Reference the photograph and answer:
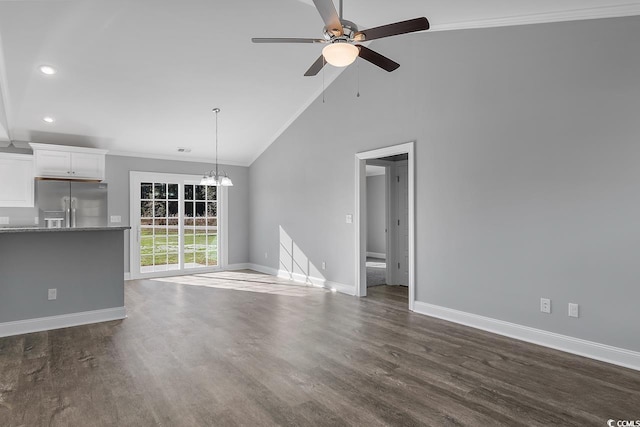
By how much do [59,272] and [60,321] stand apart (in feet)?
1.81

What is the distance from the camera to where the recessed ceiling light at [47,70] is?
4520 mm

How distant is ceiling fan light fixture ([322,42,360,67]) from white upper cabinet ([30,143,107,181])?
555cm

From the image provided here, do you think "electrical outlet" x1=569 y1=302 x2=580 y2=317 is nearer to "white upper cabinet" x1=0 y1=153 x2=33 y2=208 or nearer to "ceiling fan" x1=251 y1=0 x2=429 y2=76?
"ceiling fan" x1=251 y1=0 x2=429 y2=76

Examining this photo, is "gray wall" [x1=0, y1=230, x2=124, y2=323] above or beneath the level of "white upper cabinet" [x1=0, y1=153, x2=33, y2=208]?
beneath

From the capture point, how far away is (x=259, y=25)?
455 centimetres

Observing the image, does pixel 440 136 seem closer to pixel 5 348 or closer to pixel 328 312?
pixel 328 312

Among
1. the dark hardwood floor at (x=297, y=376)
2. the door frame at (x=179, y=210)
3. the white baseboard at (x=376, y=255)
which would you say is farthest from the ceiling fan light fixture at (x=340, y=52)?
the white baseboard at (x=376, y=255)

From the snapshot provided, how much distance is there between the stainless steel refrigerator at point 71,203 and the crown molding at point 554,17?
6155mm

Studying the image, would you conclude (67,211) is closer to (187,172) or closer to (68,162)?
(68,162)

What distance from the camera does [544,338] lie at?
360cm

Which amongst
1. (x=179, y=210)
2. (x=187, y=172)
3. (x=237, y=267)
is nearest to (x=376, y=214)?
→ (x=237, y=267)

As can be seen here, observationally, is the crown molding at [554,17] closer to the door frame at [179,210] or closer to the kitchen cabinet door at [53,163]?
the door frame at [179,210]

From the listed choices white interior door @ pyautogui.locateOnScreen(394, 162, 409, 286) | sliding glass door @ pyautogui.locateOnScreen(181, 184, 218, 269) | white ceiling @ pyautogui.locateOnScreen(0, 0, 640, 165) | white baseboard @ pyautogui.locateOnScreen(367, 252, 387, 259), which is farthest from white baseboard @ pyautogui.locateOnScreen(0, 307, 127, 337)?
white baseboard @ pyautogui.locateOnScreen(367, 252, 387, 259)

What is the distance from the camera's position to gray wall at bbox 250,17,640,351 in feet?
10.5
